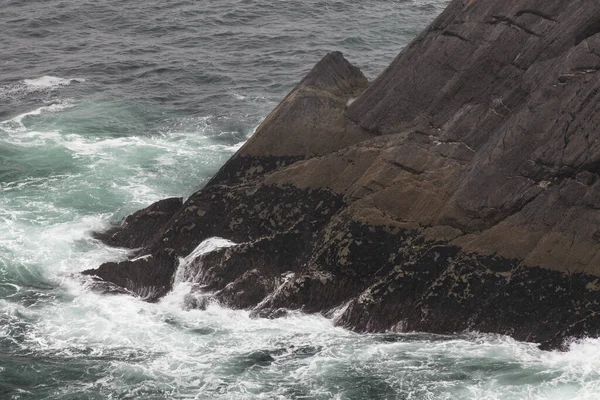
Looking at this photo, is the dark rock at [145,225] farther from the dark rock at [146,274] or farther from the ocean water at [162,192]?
the dark rock at [146,274]

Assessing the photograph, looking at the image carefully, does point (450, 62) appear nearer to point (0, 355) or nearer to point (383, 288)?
point (383, 288)

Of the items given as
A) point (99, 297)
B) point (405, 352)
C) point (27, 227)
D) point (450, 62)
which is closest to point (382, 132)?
point (450, 62)

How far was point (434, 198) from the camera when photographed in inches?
1670

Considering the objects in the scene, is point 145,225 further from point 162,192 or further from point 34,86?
point 34,86

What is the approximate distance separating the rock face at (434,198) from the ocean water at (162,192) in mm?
1384

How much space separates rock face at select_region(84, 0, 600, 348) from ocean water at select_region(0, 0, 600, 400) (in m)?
1.38

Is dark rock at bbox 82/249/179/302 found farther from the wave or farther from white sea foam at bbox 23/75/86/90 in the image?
white sea foam at bbox 23/75/86/90

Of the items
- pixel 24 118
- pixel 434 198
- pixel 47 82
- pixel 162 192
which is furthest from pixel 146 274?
pixel 47 82

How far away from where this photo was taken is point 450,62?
4572cm


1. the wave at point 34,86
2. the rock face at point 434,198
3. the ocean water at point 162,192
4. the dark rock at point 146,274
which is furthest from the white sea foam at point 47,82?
the dark rock at point 146,274

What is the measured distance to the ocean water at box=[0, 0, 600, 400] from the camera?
37.1 m

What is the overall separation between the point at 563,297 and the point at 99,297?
21420mm

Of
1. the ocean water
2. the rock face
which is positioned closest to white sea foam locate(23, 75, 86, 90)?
the ocean water

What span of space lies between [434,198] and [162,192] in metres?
19.0
